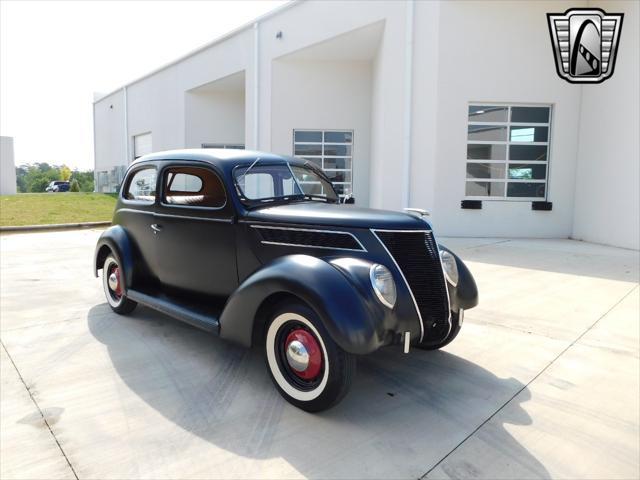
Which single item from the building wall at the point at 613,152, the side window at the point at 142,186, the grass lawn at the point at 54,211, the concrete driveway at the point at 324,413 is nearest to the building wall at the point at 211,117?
the grass lawn at the point at 54,211

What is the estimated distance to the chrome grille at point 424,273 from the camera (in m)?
2.75

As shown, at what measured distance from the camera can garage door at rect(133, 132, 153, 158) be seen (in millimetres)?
22016

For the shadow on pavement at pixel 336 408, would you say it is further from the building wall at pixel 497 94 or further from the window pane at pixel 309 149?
the window pane at pixel 309 149

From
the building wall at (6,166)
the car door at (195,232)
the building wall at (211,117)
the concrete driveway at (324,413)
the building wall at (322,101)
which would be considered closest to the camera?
the concrete driveway at (324,413)

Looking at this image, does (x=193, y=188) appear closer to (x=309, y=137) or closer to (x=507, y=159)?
(x=507, y=159)

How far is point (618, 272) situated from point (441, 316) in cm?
515

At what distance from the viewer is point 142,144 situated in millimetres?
22672

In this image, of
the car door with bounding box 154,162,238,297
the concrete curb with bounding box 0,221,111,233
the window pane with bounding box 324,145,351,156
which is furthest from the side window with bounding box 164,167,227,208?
the window pane with bounding box 324,145,351,156

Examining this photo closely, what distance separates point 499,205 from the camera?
33.9 ft

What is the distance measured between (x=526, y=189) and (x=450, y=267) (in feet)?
27.6

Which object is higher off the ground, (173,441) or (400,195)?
(400,195)

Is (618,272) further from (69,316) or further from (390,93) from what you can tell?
(69,316)

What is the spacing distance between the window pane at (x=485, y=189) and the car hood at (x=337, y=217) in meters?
7.99

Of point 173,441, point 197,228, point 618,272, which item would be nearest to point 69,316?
point 197,228
